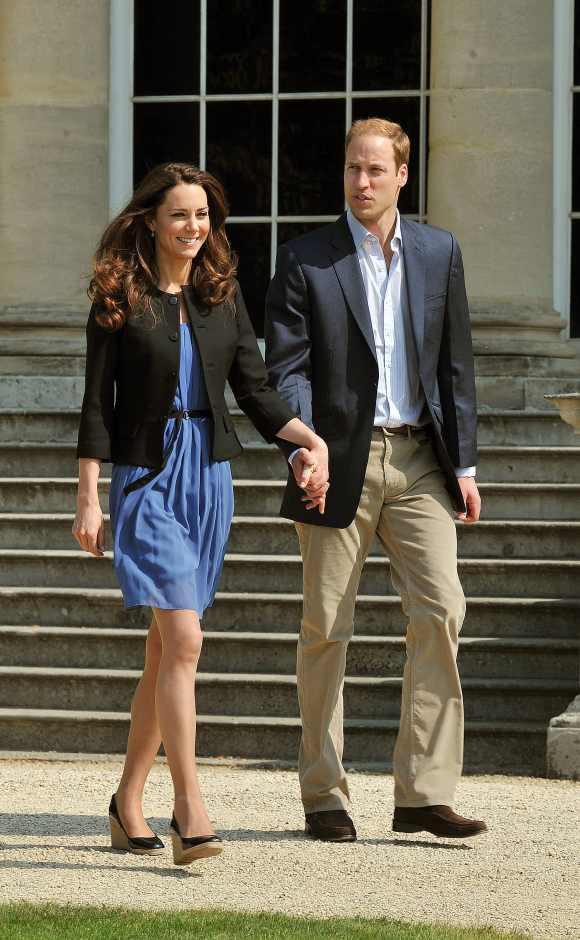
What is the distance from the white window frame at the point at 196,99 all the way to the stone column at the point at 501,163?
60cm

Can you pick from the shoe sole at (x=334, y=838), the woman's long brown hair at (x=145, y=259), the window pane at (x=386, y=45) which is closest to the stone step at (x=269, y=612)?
the shoe sole at (x=334, y=838)

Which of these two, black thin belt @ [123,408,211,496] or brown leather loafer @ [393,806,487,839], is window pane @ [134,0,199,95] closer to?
black thin belt @ [123,408,211,496]

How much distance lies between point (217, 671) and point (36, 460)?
1986 millimetres

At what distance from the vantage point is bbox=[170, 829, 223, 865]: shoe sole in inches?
202

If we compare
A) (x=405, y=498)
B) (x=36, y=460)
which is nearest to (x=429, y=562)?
(x=405, y=498)

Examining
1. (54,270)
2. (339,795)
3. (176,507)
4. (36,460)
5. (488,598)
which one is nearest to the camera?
(176,507)

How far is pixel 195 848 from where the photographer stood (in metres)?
5.13

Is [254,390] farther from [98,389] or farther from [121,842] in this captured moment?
[121,842]

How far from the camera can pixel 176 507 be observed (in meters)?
5.43

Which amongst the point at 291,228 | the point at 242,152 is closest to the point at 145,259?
the point at 291,228

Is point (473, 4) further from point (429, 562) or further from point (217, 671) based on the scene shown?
point (429, 562)

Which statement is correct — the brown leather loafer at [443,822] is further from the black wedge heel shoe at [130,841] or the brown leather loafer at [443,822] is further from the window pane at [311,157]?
the window pane at [311,157]

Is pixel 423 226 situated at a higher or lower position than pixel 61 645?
higher

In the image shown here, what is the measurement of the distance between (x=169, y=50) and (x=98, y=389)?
6.32 metres
